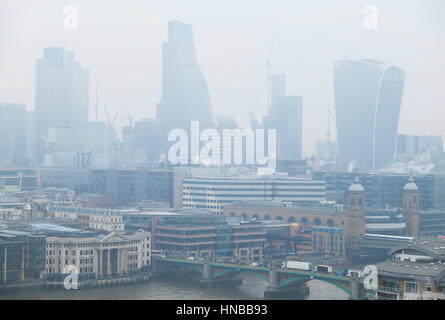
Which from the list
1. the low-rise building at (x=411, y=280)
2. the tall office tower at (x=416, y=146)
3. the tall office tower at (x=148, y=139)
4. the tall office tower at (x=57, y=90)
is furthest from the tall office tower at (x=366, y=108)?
the low-rise building at (x=411, y=280)

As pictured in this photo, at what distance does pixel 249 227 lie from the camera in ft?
83.0

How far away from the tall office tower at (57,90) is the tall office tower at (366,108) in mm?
25417

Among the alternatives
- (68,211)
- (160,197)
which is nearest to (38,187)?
(160,197)

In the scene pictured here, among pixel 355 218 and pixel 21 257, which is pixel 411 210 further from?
pixel 21 257

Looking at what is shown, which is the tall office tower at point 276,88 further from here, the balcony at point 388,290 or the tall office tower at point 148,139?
the balcony at point 388,290

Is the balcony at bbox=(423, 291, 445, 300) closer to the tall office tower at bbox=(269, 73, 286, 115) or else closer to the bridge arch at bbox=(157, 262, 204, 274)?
the bridge arch at bbox=(157, 262, 204, 274)

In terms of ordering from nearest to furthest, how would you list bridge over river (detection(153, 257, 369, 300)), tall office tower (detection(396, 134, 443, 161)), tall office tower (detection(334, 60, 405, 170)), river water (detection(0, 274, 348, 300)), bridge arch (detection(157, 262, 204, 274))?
bridge over river (detection(153, 257, 369, 300)), river water (detection(0, 274, 348, 300)), bridge arch (detection(157, 262, 204, 274)), tall office tower (detection(334, 60, 405, 170)), tall office tower (detection(396, 134, 443, 161))

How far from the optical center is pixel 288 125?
6575cm

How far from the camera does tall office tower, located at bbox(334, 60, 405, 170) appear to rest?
5450cm

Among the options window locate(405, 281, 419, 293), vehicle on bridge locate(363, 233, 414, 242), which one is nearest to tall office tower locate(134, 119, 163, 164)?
vehicle on bridge locate(363, 233, 414, 242)

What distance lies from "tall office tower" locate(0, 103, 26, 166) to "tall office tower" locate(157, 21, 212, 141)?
1303 centimetres

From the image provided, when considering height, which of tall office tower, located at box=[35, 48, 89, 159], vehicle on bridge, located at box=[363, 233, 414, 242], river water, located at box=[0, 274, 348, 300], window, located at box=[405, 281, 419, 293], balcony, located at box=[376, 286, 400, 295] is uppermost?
tall office tower, located at box=[35, 48, 89, 159]

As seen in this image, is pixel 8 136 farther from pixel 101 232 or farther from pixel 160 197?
pixel 101 232
